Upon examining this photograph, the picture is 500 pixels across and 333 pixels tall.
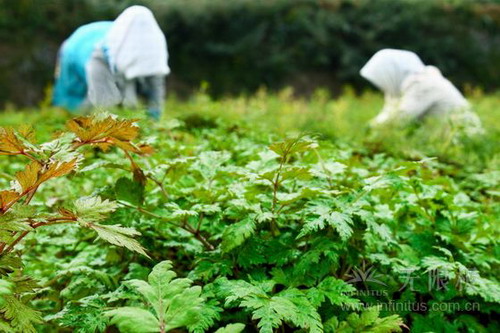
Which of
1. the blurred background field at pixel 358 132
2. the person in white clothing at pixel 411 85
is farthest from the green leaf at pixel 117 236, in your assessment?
the person in white clothing at pixel 411 85

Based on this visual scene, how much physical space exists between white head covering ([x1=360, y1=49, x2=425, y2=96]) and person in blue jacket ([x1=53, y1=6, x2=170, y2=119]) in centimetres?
224

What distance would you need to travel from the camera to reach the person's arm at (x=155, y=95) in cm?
468

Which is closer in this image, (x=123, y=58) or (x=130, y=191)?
(x=130, y=191)

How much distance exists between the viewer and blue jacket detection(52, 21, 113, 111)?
429 cm

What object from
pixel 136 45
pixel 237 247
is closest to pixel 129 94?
pixel 136 45

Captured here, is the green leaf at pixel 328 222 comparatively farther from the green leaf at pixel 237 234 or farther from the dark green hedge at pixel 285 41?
the dark green hedge at pixel 285 41

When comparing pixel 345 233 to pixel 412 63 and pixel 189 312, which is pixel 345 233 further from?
pixel 412 63

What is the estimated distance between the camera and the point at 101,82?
166 inches

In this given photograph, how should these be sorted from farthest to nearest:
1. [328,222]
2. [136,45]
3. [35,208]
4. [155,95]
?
[155,95], [136,45], [328,222], [35,208]

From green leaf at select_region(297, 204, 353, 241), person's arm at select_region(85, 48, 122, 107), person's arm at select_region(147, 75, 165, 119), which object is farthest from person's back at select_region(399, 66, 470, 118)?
green leaf at select_region(297, 204, 353, 241)

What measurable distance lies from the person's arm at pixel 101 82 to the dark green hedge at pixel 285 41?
640cm

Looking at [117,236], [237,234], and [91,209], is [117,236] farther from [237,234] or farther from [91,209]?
[237,234]

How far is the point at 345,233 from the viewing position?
5.39 ft

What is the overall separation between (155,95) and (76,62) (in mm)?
772
